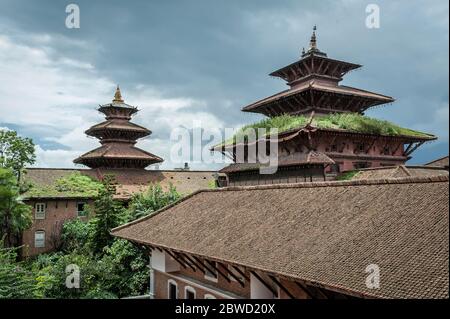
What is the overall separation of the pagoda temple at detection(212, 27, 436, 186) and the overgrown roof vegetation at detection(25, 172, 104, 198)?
1074 centimetres

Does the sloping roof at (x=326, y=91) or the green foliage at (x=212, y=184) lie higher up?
the sloping roof at (x=326, y=91)

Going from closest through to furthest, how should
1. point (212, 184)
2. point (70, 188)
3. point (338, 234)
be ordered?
point (338, 234)
point (70, 188)
point (212, 184)

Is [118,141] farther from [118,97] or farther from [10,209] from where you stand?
[10,209]

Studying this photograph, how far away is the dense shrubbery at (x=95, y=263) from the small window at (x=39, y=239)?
1.37 metres

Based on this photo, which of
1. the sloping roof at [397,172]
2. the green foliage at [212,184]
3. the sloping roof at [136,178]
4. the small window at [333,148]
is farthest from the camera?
the green foliage at [212,184]

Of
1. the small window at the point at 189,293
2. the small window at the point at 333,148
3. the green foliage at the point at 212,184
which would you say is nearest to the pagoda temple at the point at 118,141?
the green foliage at the point at 212,184

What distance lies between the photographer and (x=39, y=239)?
3078cm

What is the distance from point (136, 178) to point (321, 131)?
19637 mm

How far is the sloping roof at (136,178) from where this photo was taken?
3322 cm

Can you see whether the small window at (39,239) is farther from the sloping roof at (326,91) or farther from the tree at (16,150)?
the sloping roof at (326,91)

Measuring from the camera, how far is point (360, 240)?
9.27 m

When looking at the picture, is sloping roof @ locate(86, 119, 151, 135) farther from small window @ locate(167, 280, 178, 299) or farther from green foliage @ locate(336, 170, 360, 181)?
small window @ locate(167, 280, 178, 299)

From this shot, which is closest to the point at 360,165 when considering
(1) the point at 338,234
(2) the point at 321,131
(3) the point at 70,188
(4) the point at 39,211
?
(2) the point at 321,131
